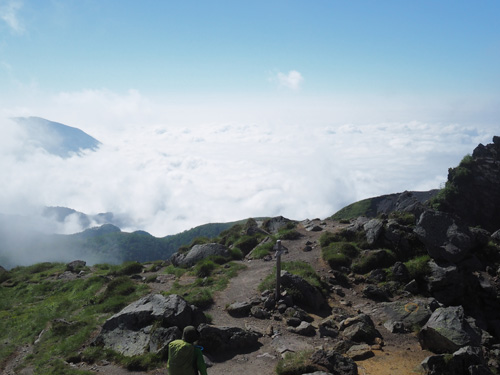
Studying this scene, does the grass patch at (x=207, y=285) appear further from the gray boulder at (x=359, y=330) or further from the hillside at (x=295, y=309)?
the gray boulder at (x=359, y=330)

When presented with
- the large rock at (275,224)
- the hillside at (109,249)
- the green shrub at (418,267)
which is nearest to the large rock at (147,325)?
the green shrub at (418,267)

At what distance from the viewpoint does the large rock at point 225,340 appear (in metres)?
14.2

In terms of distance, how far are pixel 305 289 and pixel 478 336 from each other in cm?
838

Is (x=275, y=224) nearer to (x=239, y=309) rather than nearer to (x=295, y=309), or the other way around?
(x=239, y=309)

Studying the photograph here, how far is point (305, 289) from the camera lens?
766 inches

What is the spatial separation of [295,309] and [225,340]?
4733 millimetres

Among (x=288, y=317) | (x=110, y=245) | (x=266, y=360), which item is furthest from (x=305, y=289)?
(x=110, y=245)

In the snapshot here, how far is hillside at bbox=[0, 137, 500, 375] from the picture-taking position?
13281 millimetres

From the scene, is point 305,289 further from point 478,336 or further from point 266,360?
point 478,336

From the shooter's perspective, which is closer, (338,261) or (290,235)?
(338,261)

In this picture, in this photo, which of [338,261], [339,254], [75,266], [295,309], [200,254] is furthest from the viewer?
[75,266]

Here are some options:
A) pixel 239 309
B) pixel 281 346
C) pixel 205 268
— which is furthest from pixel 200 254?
pixel 281 346

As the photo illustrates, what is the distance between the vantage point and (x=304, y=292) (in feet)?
63.4

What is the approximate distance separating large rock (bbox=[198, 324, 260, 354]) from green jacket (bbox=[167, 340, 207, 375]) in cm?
580
